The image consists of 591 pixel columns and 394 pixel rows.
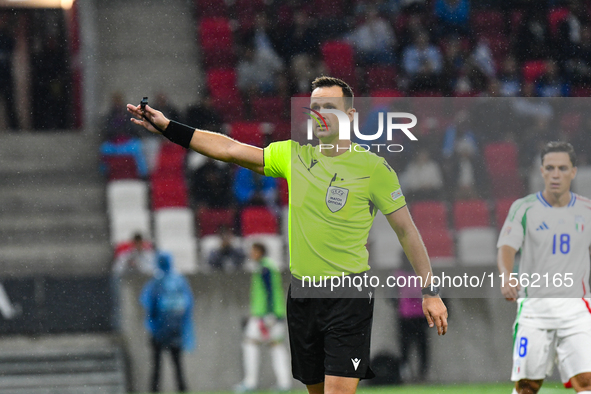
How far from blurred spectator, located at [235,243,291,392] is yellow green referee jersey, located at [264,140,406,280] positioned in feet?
15.9

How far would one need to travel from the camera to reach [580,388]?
5.75 metres

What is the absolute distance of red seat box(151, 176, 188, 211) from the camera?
1158 centimetres

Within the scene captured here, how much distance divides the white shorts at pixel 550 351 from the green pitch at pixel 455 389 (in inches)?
140

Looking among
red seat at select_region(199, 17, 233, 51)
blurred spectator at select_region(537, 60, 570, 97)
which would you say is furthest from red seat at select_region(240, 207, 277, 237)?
blurred spectator at select_region(537, 60, 570, 97)

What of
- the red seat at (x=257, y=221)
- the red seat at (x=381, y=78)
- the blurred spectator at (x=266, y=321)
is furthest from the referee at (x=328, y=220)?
the red seat at (x=381, y=78)

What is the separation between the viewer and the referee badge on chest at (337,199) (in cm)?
486

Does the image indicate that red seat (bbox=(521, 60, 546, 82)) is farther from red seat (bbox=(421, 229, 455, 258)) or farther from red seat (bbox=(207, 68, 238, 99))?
red seat (bbox=(207, 68, 238, 99))

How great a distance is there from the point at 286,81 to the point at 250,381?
4.62 meters

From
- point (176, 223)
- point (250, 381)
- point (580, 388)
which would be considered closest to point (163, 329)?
point (250, 381)

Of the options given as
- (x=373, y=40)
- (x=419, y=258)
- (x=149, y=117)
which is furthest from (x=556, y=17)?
(x=149, y=117)

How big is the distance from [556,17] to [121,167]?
682cm

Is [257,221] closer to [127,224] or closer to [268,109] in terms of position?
[127,224]

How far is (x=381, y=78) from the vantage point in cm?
1339

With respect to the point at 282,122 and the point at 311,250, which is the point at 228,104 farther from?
the point at 311,250
